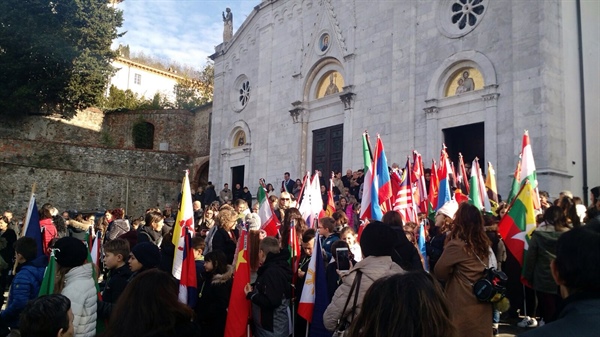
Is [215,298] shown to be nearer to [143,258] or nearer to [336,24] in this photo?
[143,258]

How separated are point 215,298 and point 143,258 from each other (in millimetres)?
1221

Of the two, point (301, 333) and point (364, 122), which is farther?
point (364, 122)

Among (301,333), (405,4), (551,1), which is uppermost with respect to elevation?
Result: (405,4)

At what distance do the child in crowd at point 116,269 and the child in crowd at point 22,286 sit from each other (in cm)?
72

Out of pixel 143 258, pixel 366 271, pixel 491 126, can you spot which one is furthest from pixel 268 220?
pixel 491 126

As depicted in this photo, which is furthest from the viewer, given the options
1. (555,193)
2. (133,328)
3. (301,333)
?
(555,193)

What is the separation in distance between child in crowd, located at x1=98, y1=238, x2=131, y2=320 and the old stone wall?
2204cm

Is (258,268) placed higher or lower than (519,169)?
lower

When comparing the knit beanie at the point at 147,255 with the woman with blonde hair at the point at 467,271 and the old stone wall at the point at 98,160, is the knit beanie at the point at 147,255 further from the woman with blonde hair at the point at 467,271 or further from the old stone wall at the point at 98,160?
the old stone wall at the point at 98,160

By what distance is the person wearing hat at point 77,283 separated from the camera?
430cm

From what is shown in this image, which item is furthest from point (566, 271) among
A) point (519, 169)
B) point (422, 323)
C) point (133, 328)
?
point (519, 169)

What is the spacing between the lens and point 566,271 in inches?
92.4

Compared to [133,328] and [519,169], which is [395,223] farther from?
[519,169]

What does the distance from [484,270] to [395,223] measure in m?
1.42
